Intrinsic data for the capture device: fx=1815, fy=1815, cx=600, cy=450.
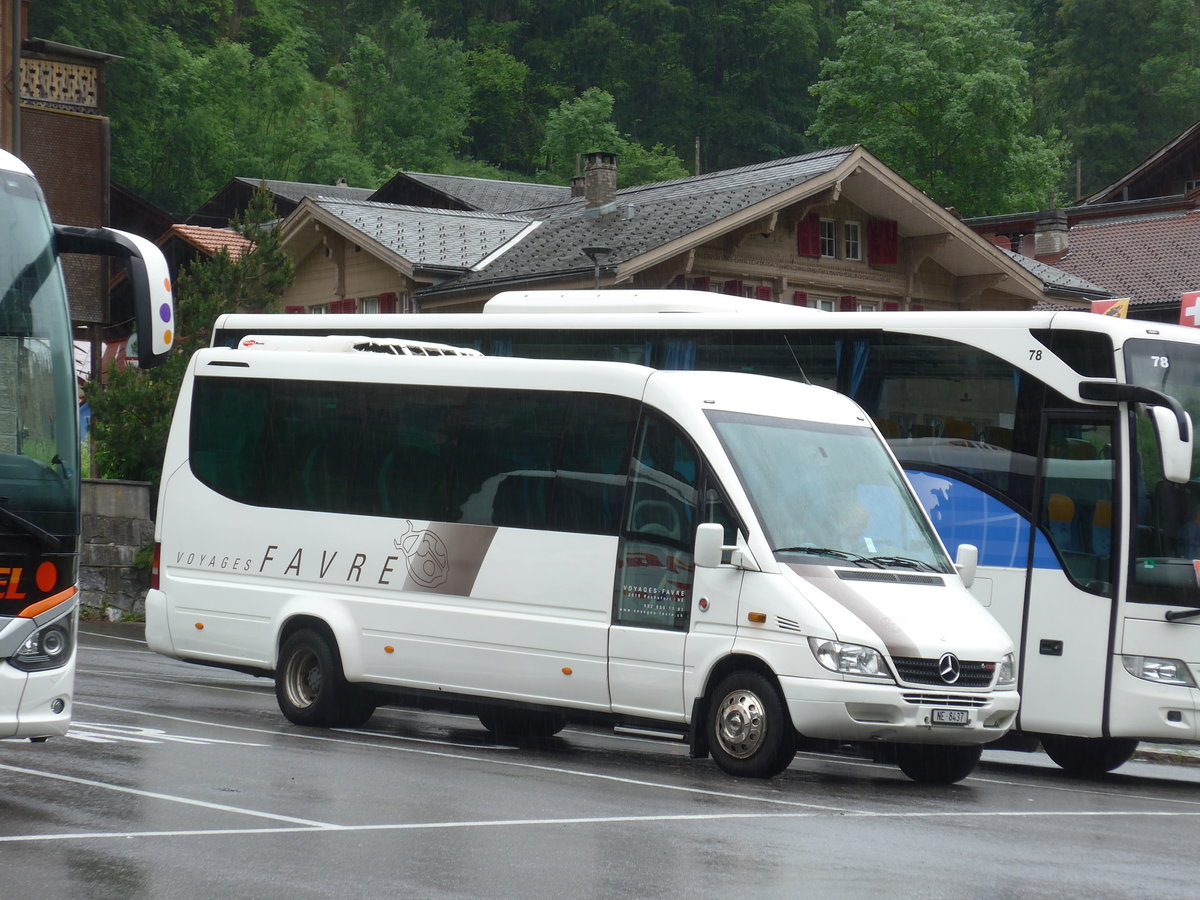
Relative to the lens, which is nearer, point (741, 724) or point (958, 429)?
point (741, 724)

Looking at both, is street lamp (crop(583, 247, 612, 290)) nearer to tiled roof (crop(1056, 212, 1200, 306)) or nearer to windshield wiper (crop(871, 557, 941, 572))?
windshield wiper (crop(871, 557, 941, 572))

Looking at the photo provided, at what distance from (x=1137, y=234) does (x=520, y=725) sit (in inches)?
1774

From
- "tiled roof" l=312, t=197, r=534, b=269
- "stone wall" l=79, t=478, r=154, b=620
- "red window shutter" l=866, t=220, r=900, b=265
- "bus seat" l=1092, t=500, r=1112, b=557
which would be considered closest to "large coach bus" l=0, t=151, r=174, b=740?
"bus seat" l=1092, t=500, r=1112, b=557

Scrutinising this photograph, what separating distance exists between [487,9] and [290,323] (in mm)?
75093

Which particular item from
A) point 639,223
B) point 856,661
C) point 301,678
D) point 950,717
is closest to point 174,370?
point 639,223

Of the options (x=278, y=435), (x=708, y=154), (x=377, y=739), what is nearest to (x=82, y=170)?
(x=278, y=435)

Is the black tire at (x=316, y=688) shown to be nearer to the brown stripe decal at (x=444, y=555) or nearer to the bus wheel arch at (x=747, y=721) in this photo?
the brown stripe decal at (x=444, y=555)

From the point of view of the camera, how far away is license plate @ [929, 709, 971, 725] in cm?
1129

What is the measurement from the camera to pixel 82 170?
32.9 m

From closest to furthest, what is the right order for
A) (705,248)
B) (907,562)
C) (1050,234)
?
(907,562)
(705,248)
(1050,234)

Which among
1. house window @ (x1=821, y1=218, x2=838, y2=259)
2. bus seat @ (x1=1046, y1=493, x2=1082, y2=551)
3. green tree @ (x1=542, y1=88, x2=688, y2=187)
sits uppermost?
green tree @ (x1=542, y1=88, x2=688, y2=187)

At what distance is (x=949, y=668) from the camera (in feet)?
37.2

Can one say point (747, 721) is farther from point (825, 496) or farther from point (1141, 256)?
point (1141, 256)

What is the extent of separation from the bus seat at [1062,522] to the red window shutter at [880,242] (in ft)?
80.0
